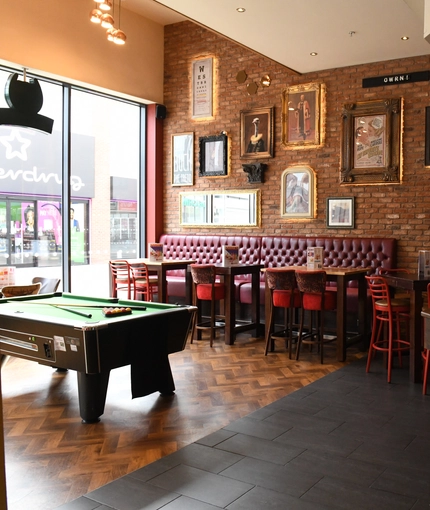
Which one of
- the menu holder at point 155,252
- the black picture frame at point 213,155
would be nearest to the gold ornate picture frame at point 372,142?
the black picture frame at point 213,155

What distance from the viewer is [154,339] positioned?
172 inches

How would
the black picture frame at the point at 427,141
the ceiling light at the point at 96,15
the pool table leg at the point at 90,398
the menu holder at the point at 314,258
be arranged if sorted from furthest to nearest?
the black picture frame at the point at 427,141
the menu holder at the point at 314,258
the ceiling light at the point at 96,15
the pool table leg at the point at 90,398

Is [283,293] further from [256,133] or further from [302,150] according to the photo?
[256,133]

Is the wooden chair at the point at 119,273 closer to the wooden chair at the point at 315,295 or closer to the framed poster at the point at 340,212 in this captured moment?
the wooden chair at the point at 315,295

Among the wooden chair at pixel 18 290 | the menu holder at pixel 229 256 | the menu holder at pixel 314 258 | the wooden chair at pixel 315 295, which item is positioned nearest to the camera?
the wooden chair at pixel 18 290

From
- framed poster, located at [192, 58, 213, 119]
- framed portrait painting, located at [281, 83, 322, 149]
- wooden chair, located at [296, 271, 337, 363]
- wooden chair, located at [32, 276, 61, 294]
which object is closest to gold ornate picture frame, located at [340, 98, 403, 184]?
framed portrait painting, located at [281, 83, 322, 149]

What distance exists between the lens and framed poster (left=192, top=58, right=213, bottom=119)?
913cm

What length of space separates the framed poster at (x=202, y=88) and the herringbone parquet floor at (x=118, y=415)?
14.7ft

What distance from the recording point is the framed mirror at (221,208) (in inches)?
347

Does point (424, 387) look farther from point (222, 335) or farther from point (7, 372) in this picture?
point (7, 372)

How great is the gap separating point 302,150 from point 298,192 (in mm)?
628

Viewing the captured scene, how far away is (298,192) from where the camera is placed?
834 centimetres

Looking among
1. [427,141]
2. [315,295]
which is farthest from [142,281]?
[427,141]

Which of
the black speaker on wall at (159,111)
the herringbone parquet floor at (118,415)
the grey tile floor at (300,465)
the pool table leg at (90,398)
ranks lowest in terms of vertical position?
the herringbone parquet floor at (118,415)
